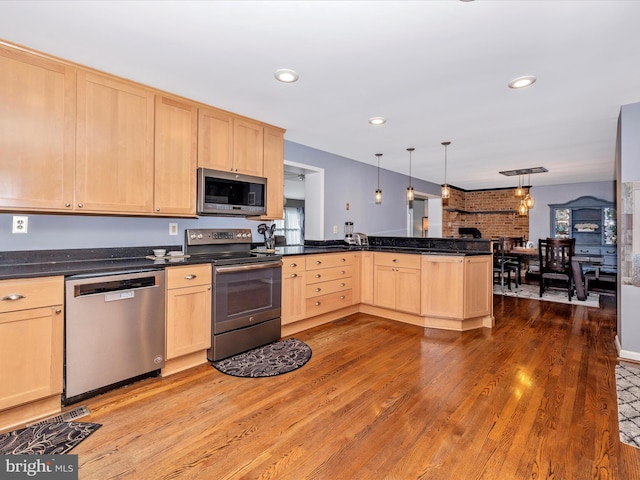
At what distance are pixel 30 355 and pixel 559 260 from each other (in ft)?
22.1

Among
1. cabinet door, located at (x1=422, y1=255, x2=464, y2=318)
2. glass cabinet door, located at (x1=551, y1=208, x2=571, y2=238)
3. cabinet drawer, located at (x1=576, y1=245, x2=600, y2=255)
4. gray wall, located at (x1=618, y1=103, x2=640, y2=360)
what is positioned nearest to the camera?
gray wall, located at (x1=618, y1=103, x2=640, y2=360)

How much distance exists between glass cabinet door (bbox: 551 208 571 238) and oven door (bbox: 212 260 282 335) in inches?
315

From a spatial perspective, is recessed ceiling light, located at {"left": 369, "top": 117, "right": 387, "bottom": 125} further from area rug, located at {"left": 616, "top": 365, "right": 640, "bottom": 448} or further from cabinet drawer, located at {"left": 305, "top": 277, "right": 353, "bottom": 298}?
area rug, located at {"left": 616, "top": 365, "right": 640, "bottom": 448}

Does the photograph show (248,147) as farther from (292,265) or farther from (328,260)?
(328,260)

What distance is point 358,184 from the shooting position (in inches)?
210

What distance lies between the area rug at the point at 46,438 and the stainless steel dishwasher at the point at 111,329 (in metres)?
0.23

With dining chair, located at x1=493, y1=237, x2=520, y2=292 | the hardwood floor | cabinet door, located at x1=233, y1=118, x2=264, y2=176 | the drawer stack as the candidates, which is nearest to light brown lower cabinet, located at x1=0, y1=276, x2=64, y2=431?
the hardwood floor

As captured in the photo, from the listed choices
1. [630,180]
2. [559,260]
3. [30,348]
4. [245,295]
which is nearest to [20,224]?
[30,348]

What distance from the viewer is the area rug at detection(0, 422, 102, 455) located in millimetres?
1676

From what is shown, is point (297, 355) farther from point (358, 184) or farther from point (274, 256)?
point (358, 184)

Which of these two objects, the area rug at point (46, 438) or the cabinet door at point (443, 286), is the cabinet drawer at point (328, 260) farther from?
the area rug at point (46, 438)

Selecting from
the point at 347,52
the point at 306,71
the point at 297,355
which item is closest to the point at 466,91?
the point at 347,52

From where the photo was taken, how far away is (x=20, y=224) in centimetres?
230

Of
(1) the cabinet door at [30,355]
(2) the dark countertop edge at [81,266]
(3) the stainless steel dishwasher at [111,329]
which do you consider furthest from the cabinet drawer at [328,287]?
(1) the cabinet door at [30,355]
